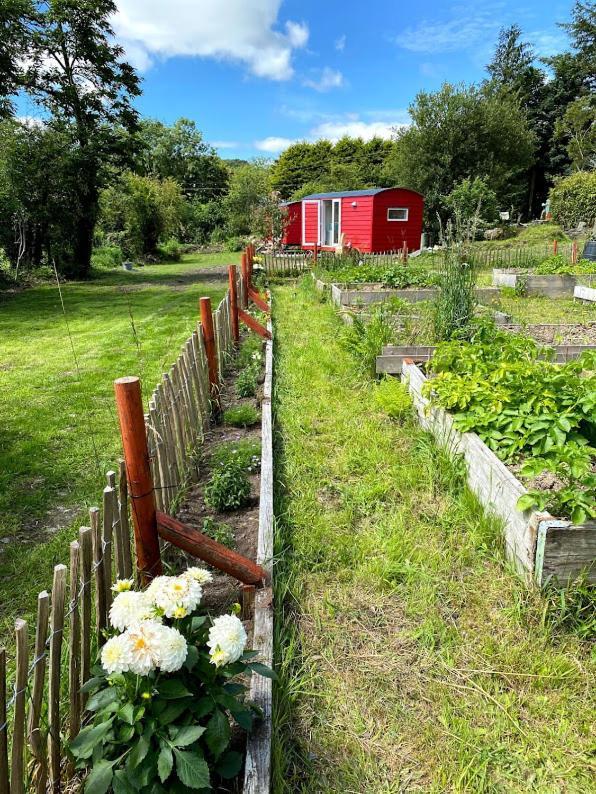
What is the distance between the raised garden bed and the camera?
7.50 ft

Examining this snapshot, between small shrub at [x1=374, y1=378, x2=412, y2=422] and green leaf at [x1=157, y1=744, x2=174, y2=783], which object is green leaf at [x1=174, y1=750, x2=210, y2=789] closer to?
green leaf at [x1=157, y1=744, x2=174, y2=783]

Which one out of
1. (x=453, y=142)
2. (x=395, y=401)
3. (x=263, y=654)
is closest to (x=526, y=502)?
(x=263, y=654)

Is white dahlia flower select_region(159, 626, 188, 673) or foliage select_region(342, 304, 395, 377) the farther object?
foliage select_region(342, 304, 395, 377)

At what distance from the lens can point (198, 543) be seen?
2.14 m

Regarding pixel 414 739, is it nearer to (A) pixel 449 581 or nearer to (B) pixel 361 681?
(B) pixel 361 681

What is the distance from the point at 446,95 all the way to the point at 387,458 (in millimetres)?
28953

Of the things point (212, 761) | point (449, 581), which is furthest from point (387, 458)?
point (212, 761)

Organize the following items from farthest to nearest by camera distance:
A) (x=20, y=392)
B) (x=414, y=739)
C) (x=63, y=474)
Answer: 1. (x=20, y=392)
2. (x=63, y=474)
3. (x=414, y=739)

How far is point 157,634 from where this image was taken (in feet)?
4.35

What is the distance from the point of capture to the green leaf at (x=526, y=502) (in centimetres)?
238

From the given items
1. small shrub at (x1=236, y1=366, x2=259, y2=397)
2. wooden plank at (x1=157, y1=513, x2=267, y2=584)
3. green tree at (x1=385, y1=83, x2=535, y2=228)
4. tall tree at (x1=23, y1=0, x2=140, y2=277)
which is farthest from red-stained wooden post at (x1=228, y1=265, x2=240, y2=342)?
green tree at (x1=385, y1=83, x2=535, y2=228)

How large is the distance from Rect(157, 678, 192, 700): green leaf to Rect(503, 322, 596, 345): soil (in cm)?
631

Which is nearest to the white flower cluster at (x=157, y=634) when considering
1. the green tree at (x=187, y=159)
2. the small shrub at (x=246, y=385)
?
the small shrub at (x=246, y=385)

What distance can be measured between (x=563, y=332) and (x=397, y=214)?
14957 mm
